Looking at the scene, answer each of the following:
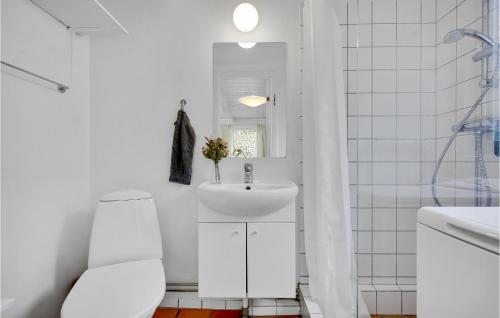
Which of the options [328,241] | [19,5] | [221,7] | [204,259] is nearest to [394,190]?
[328,241]

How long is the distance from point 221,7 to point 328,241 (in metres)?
1.60

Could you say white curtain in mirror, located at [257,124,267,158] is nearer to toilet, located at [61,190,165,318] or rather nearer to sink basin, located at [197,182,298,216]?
sink basin, located at [197,182,298,216]

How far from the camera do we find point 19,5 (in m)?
1.25

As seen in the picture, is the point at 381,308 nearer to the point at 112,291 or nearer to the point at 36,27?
the point at 112,291

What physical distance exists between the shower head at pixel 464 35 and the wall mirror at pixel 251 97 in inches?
39.7

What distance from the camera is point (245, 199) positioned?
53.0 inches

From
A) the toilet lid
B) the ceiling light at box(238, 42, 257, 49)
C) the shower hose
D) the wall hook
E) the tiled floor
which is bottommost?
the tiled floor

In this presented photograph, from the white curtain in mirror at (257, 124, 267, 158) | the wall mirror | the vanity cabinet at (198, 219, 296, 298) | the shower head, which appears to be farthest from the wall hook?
the shower head

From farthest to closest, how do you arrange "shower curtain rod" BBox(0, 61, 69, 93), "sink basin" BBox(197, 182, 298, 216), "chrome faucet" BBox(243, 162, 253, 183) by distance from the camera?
"chrome faucet" BBox(243, 162, 253, 183)
"sink basin" BBox(197, 182, 298, 216)
"shower curtain rod" BBox(0, 61, 69, 93)

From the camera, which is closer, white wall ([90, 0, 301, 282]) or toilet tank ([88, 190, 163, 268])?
toilet tank ([88, 190, 163, 268])

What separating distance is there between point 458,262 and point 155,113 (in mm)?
1739

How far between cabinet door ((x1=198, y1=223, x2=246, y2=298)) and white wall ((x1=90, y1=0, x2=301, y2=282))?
37 cm

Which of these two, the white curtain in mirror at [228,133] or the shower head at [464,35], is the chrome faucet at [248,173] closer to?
the white curtain in mirror at [228,133]

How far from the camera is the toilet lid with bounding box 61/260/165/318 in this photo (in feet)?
3.40
